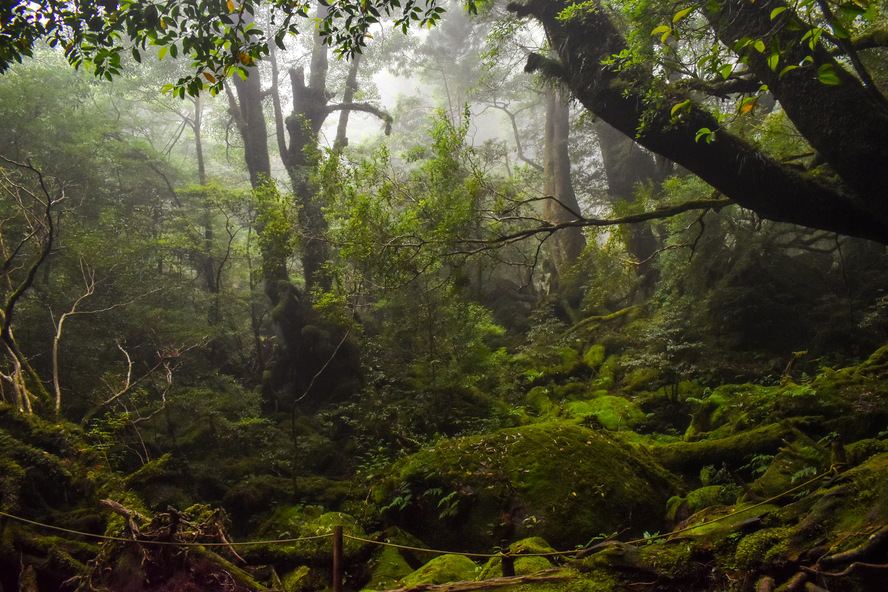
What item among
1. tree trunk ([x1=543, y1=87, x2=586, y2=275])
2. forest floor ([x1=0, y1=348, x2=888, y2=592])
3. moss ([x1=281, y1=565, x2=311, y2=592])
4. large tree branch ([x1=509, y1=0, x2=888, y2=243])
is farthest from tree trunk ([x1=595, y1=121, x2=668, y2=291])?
moss ([x1=281, y1=565, x2=311, y2=592])

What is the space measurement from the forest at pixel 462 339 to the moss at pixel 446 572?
3 centimetres

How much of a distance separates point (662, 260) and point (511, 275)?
8.60 meters

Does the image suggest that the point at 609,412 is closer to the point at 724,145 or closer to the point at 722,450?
the point at 722,450

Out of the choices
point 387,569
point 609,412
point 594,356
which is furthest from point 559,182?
point 387,569

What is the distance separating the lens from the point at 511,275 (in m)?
18.7

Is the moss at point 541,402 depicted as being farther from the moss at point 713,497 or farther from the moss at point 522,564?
the moss at point 522,564

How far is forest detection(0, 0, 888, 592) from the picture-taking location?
11.0 ft

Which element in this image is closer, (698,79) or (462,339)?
(698,79)

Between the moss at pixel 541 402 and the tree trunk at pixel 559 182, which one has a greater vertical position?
the tree trunk at pixel 559 182

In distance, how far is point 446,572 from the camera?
330 cm

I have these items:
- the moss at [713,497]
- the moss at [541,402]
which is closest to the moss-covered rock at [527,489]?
the moss at [713,497]

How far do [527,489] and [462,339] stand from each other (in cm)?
418

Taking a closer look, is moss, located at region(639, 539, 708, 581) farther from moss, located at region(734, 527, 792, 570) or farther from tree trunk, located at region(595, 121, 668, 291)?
tree trunk, located at region(595, 121, 668, 291)

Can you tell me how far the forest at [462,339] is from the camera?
3.36 m
